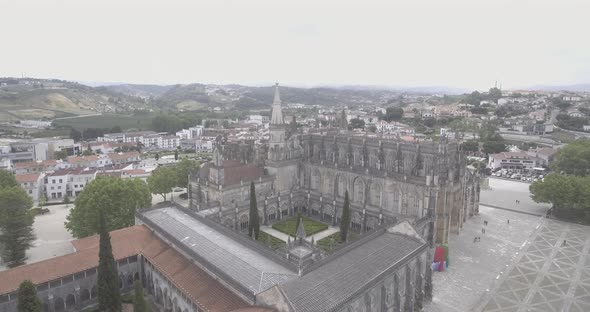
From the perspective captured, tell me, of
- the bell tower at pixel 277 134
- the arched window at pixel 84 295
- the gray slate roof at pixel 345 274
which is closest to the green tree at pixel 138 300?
the arched window at pixel 84 295

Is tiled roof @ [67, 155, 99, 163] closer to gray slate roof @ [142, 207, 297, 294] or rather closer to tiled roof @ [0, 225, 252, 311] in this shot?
tiled roof @ [0, 225, 252, 311]

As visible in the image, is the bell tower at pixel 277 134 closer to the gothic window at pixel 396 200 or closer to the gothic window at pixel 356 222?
the gothic window at pixel 356 222

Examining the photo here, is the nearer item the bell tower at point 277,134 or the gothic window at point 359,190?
the gothic window at point 359,190

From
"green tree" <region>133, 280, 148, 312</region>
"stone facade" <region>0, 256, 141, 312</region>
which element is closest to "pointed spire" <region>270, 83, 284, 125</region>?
"stone facade" <region>0, 256, 141, 312</region>

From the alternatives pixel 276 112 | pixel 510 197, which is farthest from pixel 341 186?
pixel 510 197

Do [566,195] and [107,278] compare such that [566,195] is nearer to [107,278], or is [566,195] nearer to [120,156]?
[107,278]

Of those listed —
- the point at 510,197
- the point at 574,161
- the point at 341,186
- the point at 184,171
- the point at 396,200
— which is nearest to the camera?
the point at 396,200

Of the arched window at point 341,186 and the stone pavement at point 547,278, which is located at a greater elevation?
the arched window at point 341,186
